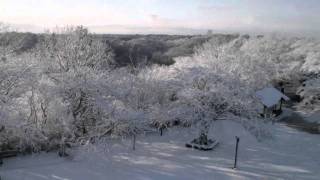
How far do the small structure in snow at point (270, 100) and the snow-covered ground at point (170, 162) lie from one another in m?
7.73

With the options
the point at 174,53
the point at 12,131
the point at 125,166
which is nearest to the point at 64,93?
the point at 12,131

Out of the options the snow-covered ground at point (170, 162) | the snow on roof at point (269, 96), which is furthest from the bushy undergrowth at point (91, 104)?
the snow on roof at point (269, 96)

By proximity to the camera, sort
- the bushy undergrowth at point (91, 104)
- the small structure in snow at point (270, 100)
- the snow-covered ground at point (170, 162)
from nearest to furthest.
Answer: the snow-covered ground at point (170, 162), the bushy undergrowth at point (91, 104), the small structure in snow at point (270, 100)

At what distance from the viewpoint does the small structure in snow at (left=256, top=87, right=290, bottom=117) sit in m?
32.3

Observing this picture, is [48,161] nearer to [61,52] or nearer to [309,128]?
[61,52]

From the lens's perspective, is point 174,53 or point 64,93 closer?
point 64,93

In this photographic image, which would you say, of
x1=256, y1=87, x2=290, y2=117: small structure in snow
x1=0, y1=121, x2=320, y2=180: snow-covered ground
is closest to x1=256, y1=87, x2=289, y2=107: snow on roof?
x1=256, y1=87, x2=290, y2=117: small structure in snow

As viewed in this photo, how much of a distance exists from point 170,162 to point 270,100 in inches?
649

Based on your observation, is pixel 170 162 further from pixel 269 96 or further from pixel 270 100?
pixel 269 96

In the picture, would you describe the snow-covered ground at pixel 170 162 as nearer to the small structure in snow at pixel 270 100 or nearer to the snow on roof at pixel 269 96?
the small structure in snow at pixel 270 100

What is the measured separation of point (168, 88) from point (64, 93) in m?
7.85

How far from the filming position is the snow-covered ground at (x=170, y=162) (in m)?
17.9

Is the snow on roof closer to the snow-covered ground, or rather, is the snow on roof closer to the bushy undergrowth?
the snow-covered ground

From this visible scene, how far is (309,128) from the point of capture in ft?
99.9
